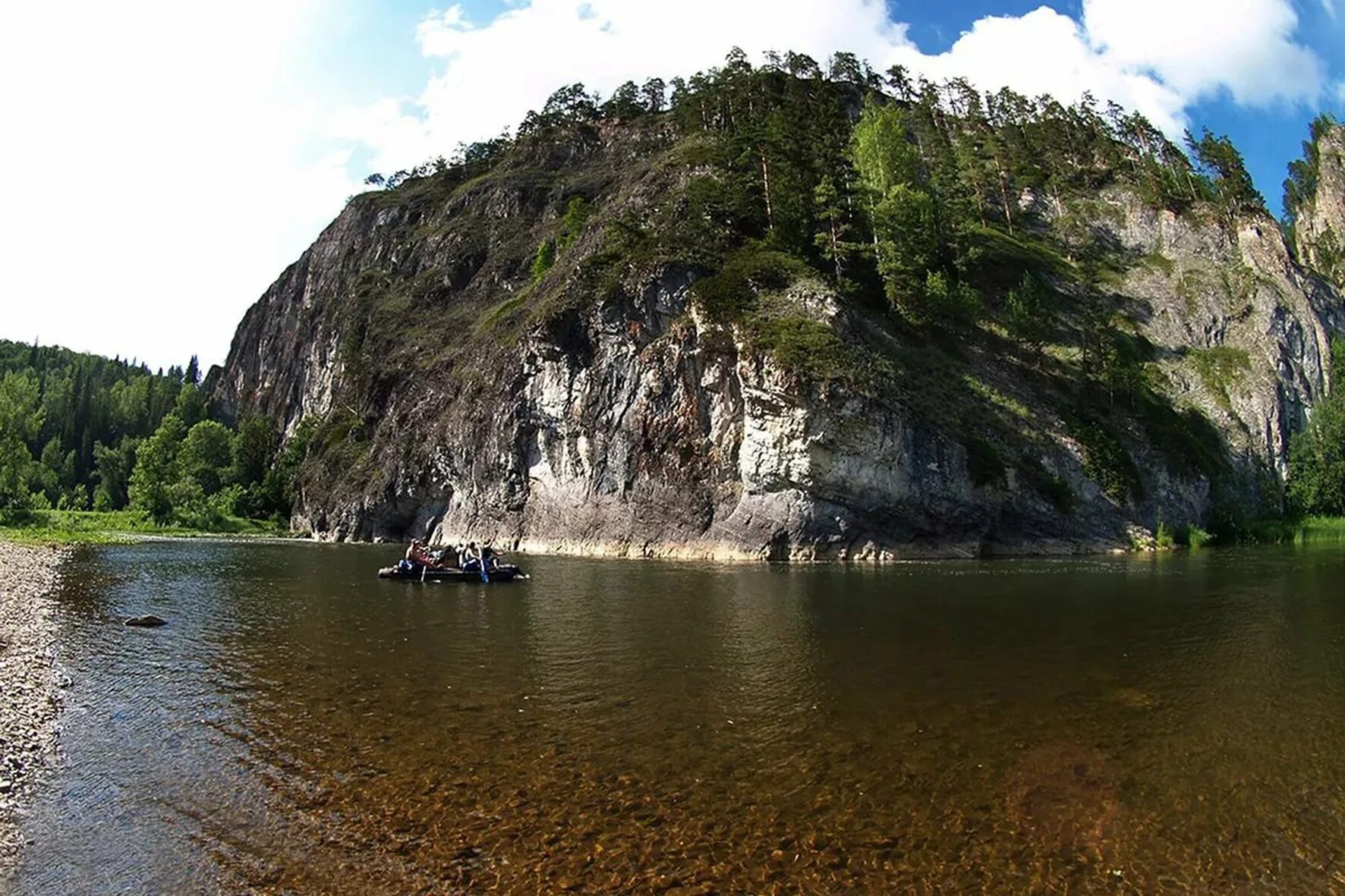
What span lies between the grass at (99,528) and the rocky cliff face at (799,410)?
29.2 ft

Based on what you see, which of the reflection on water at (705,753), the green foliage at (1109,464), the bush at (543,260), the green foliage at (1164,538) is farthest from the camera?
the bush at (543,260)

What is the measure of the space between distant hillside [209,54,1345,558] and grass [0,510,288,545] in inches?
408

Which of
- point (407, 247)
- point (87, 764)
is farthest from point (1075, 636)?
point (407, 247)

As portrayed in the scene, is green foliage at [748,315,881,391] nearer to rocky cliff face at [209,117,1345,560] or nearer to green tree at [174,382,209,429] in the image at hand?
rocky cliff face at [209,117,1345,560]

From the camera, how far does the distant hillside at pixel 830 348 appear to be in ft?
174

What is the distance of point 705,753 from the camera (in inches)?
540

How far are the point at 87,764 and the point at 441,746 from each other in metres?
5.65

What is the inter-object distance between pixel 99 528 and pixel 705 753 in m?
95.1

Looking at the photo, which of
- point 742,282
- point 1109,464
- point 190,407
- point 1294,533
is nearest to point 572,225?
point 742,282

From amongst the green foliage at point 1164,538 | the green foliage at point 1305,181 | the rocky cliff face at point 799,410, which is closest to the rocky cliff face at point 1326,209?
the green foliage at point 1305,181

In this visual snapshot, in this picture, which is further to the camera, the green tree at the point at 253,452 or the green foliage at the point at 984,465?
the green tree at the point at 253,452

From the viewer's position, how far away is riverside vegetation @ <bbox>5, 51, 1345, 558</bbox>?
175 ft

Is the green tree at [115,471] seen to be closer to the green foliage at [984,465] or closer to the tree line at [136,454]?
the tree line at [136,454]

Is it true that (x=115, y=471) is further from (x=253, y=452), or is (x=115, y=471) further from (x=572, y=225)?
(x=572, y=225)
